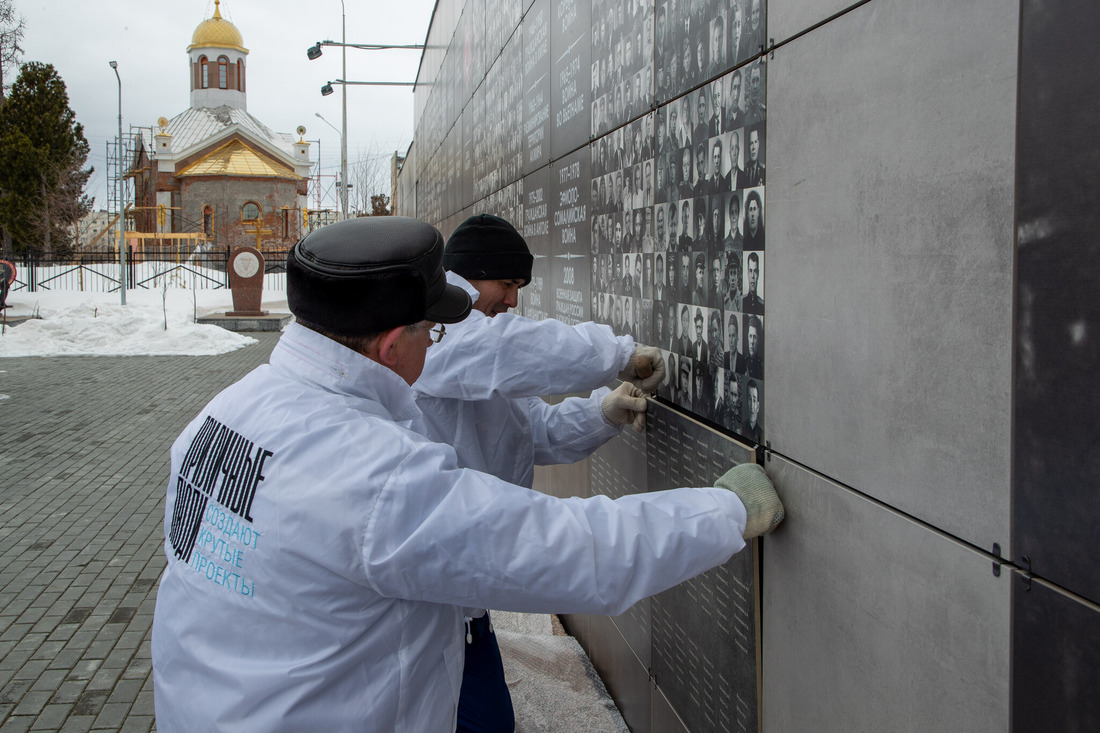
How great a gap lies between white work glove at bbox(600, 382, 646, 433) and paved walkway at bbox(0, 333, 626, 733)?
1320 mm

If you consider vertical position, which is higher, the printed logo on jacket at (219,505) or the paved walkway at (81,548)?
the printed logo on jacket at (219,505)

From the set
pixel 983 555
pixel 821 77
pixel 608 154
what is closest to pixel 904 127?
pixel 821 77

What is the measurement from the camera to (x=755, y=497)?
2.13 m

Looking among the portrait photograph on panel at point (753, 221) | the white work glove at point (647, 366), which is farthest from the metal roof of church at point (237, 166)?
the portrait photograph on panel at point (753, 221)

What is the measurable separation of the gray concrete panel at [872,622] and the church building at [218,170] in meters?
52.0

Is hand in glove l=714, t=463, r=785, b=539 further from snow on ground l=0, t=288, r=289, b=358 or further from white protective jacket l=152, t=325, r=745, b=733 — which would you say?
snow on ground l=0, t=288, r=289, b=358

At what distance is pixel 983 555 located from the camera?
148cm

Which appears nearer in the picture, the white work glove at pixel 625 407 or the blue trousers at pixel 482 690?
the blue trousers at pixel 482 690

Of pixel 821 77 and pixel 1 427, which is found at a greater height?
pixel 821 77

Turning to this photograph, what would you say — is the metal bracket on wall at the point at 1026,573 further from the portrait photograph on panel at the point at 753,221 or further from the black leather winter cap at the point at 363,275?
the black leather winter cap at the point at 363,275

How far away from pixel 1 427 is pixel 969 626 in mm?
10632

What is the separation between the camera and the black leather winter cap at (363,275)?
5.78 feet

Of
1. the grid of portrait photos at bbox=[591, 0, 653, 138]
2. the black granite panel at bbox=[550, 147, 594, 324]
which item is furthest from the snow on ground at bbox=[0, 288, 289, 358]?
the grid of portrait photos at bbox=[591, 0, 653, 138]

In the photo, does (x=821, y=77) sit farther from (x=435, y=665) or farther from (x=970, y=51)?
(x=435, y=665)
